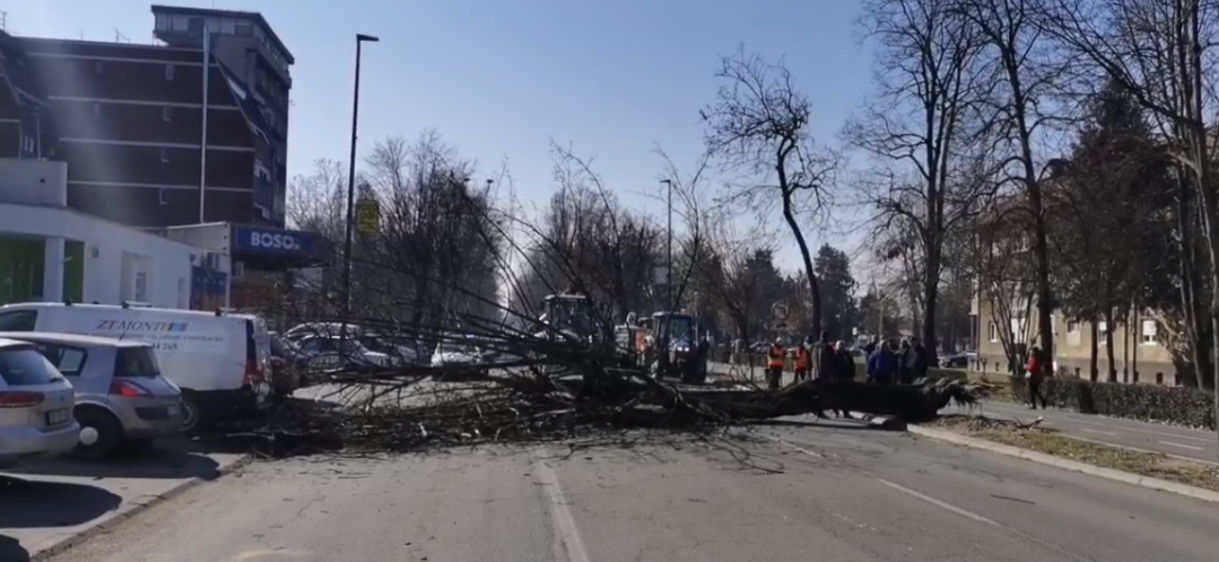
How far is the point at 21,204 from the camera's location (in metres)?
33.5

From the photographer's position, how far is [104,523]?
12.6m

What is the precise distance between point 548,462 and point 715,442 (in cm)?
380

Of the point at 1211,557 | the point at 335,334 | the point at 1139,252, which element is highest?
the point at 1139,252

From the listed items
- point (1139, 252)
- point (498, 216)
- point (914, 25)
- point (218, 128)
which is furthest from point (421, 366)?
point (218, 128)

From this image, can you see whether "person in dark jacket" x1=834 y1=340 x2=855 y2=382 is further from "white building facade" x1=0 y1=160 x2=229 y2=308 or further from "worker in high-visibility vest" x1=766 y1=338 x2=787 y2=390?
"white building facade" x1=0 y1=160 x2=229 y2=308

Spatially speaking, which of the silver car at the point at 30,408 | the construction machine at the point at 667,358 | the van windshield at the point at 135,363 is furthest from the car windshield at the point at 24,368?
the construction machine at the point at 667,358

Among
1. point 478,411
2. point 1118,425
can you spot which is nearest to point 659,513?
point 478,411

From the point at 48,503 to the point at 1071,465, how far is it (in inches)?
523

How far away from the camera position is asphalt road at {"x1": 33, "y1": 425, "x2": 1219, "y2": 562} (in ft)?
36.3

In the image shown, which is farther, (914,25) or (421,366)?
(914,25)

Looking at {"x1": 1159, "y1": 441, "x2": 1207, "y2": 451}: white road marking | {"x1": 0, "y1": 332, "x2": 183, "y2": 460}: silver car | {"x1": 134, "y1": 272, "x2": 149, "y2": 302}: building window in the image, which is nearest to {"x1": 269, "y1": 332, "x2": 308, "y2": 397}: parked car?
{"x1": 0, "y1": 332, "x2": 183, "y2": 460}: silver car

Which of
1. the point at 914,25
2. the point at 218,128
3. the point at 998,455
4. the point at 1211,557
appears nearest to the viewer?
the point at 1211,557

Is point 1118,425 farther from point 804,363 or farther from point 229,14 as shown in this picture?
point 229,14

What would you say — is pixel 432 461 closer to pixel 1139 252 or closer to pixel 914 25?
pixel 1139 252
